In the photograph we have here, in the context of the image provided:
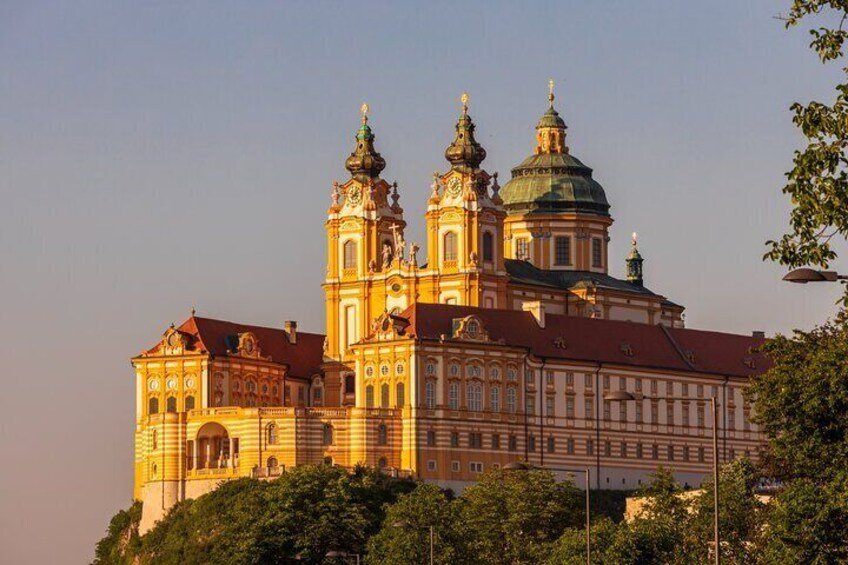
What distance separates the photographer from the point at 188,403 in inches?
7820

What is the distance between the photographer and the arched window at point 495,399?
635 ft

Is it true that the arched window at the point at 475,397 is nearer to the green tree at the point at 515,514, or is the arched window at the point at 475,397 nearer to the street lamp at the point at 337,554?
the green tree at the point at 515,514

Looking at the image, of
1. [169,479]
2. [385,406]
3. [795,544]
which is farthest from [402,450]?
[795,544]

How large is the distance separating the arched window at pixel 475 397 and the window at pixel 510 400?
2.54m

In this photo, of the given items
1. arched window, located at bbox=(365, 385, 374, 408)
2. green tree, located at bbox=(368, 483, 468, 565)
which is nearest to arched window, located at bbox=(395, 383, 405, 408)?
arched window, located at bbox=(365, 385, 374, 408)

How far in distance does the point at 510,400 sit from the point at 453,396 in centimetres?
511

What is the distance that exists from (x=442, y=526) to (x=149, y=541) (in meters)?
52.0

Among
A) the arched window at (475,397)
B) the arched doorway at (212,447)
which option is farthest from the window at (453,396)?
the arched doorway at (212,447)

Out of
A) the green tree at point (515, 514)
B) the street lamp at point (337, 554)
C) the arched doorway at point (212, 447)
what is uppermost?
the arched doorway at point (212, 447)

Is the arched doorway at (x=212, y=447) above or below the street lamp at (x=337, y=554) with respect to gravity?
above

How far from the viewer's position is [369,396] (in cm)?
19400

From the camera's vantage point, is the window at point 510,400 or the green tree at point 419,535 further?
the window at point 510,400

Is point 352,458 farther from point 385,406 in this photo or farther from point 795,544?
point 795,544

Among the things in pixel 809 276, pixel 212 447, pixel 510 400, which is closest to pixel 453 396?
pixel 510 400
